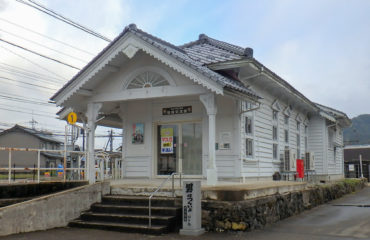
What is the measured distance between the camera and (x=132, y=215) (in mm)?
9820

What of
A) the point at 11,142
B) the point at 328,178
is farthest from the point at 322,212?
the point at 11,142

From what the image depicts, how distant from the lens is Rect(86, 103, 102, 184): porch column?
12.4 m

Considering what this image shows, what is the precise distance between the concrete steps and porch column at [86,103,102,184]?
1721 mm

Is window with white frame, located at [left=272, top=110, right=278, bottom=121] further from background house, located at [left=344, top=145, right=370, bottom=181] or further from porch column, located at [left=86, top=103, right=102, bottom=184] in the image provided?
background house, located at [left=344, top=145, right=370, bottom=181]

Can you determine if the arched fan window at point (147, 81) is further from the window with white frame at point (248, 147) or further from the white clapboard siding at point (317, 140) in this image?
the white clapboard siding at point (317, 140)

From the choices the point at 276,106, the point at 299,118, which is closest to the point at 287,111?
the point at 276,106

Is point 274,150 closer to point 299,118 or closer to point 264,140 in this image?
point 264,140

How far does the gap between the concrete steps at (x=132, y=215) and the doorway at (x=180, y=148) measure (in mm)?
3881

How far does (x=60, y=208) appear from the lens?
10.0 meters

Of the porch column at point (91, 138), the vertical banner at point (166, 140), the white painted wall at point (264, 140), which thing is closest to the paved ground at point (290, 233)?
the porch column at point (91, 138)

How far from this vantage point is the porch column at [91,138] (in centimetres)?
1245

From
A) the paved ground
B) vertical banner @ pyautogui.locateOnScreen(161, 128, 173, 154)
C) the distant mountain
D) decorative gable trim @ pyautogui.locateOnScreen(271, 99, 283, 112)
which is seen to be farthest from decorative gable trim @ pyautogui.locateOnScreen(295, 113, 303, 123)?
the distant mountain

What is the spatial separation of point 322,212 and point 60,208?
848 centimetres

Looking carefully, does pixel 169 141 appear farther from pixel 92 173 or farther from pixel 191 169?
pixel 92 173
